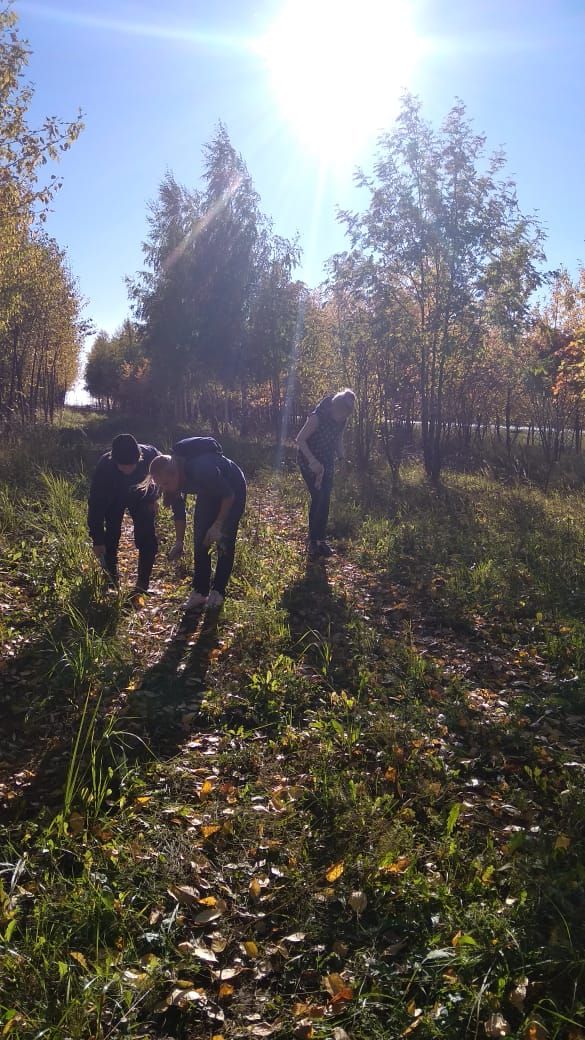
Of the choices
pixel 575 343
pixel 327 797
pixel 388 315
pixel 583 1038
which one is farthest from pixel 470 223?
pixel 583 1038

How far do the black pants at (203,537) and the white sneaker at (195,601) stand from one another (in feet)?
0.12

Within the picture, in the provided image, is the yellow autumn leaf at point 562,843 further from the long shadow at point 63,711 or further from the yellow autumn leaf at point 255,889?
the long shadow at point 63,711

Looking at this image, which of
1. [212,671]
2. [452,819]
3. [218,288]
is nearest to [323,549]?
[212,671]

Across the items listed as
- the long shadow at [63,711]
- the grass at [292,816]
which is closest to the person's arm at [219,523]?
the grass at [292,816]

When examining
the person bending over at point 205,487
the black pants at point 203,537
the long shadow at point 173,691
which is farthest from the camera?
the black pants at point 203,537

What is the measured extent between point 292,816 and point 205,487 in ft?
10.4

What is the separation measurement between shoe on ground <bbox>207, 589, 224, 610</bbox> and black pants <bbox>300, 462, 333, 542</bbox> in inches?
95.7

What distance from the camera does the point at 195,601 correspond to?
21.2 ft

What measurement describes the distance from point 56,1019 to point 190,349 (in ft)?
80.2

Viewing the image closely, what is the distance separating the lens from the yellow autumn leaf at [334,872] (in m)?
3.09

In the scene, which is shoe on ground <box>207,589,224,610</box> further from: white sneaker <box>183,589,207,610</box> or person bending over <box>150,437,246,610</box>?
person bending over <box>150,437,246,610</box>

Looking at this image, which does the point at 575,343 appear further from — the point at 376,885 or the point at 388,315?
the point at 376,885

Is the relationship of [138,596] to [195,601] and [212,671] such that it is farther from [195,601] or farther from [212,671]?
[212,671]

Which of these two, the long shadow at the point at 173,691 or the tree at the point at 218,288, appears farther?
the tree at the point at 218,288
